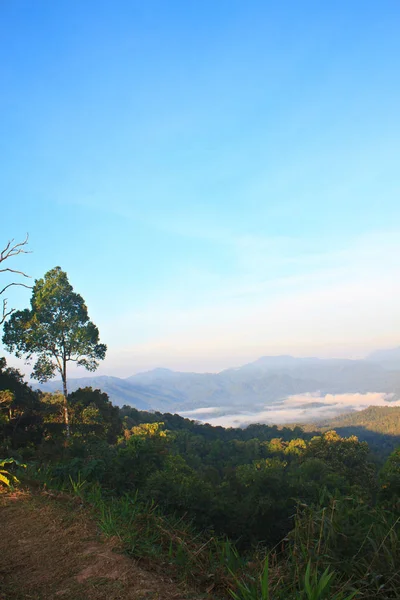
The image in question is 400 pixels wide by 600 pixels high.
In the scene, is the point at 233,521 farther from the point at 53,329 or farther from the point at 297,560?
the point at 53,329

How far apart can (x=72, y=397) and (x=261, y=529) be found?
77.3 feet

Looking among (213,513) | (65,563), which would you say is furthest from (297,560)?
(213,513)

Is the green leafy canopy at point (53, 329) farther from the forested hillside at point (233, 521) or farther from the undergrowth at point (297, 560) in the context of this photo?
the undergrowth at point (297, 560)

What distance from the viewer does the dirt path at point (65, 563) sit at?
125 inches

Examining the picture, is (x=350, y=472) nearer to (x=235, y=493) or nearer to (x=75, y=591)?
(x=235, y=493)

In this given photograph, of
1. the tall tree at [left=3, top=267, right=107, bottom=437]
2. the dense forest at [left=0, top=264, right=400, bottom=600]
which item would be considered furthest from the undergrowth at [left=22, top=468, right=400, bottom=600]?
the tall tree at [left=3, top=267, right=107, bottom=437]

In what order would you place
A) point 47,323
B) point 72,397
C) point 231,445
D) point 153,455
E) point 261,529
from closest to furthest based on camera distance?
point 261,529 → point 153,455 → point 47,323 → point 72,397 → point 231,445

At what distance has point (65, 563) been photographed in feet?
12.2

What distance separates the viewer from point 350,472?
106 ft

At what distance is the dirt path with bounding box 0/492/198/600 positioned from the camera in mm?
3180

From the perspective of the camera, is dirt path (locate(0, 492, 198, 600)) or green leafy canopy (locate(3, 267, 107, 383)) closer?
dirt path (locate(0, 492, 198, 600))

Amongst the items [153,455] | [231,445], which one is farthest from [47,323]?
[231,445]

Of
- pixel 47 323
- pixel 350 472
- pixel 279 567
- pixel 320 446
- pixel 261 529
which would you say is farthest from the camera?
pixel 320 446

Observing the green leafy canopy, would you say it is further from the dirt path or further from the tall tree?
the dirt path
